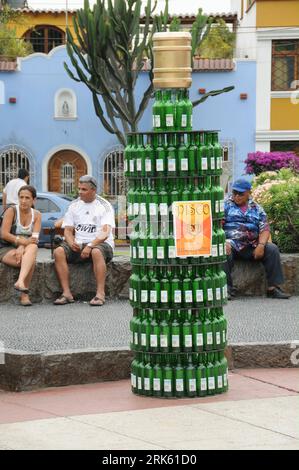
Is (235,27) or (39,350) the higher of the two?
(235,27)

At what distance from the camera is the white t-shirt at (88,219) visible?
12.4m

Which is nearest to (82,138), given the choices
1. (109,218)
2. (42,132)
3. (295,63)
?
(42,132)

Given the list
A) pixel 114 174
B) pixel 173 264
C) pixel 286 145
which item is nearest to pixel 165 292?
pixel 173 264

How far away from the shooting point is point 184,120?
848 centimetres

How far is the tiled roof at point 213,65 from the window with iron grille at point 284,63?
4.46ft

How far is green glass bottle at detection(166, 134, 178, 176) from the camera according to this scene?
8398 mm

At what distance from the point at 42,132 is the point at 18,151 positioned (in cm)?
94

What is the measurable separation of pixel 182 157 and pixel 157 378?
1.64m

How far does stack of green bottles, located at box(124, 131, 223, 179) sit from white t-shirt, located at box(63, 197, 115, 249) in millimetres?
3986

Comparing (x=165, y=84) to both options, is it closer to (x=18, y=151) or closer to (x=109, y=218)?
(x=109, y=218)

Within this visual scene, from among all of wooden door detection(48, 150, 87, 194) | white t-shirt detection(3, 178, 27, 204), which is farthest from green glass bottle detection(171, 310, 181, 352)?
wooden door detection(48, 150, 87, 194)

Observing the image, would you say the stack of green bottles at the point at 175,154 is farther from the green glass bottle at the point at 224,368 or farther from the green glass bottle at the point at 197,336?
the green glass bottle at the point at 224,368

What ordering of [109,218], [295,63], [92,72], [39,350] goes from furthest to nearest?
[295,63] → [92,72] → [109,218] → [39,350]

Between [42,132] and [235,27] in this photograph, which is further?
[235,27]
